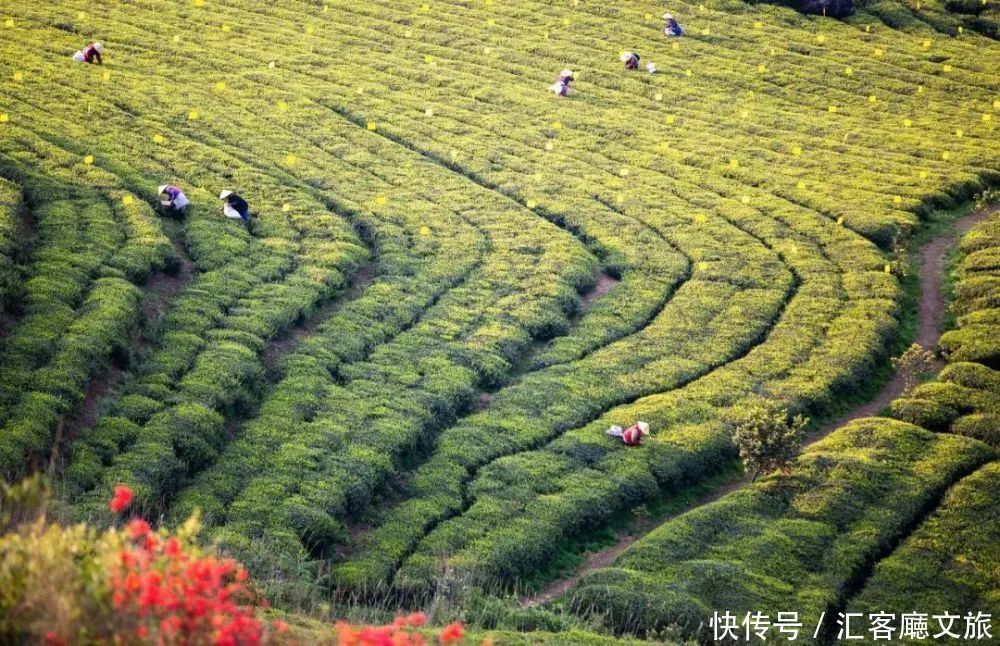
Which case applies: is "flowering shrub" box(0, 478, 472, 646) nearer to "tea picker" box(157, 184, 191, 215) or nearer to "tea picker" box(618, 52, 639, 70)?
"tea picker" box(157, 184, 191, 215)

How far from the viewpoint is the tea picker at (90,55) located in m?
53.9

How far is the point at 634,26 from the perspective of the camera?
70.7m

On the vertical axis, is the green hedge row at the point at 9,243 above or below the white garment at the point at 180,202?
above

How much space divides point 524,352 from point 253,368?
926 centimetres

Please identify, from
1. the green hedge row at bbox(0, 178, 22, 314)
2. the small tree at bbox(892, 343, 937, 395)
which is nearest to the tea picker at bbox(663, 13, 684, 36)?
the small tree at bbox(892, 343, 937, 395)

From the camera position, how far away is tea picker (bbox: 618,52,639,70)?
63.7 metres

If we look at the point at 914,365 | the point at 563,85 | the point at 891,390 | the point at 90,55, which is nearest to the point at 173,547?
the point at 891,390

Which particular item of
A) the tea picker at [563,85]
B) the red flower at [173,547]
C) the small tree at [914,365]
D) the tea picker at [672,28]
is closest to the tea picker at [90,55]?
the tea picker at [563,85]

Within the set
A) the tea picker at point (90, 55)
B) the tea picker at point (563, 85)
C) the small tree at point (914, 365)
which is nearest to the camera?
the small tree at point (914, 365)

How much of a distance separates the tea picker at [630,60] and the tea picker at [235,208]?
1167 inches

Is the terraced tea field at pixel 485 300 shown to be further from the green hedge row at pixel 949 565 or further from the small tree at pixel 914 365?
the small tree at pixel 914 365

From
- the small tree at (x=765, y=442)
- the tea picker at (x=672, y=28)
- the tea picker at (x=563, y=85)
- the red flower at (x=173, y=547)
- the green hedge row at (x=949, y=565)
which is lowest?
the green hedge row at (x=949, y=565)

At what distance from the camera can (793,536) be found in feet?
88.2

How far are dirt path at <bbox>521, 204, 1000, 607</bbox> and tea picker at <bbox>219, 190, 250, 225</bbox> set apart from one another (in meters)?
20.1
